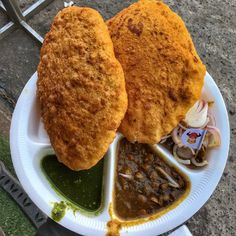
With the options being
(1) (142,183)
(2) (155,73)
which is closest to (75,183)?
(1) (142,183)

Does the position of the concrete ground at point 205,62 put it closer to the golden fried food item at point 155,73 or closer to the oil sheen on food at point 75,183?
the oil sheen on food at point 75,183

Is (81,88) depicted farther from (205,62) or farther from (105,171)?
(205,62)

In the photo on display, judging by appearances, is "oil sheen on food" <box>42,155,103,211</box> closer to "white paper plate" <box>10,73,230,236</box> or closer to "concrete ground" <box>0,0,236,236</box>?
"white paper plate" <box>10,73,230,236</box>

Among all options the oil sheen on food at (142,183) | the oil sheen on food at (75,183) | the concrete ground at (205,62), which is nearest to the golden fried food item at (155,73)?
the oil sheen on food at (142,183)

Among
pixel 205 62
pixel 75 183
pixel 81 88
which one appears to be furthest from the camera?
pixel 205 62

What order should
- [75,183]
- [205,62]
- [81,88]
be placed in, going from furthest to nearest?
[205,62] → [75,183] → [81,88]

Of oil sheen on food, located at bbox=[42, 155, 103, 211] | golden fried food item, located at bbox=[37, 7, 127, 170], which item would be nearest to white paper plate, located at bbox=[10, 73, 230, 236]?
oil sheen on food, located at bbox=[42, 155, 103, 211]

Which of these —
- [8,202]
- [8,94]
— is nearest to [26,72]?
[8,94]
